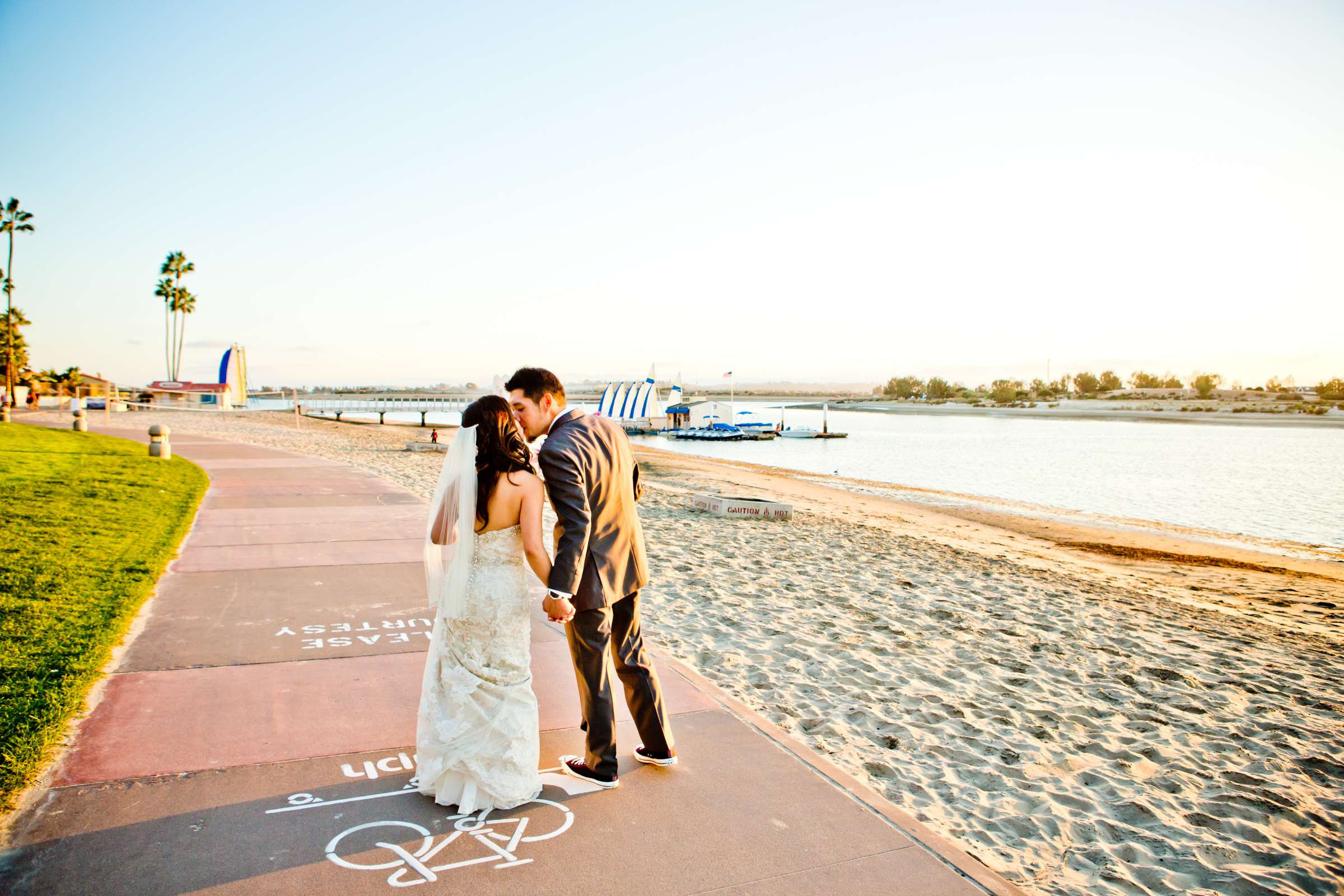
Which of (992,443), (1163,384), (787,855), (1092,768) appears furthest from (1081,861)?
(1163,384)

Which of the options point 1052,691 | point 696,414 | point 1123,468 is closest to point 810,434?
point 696,414

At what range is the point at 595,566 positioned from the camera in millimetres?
3547

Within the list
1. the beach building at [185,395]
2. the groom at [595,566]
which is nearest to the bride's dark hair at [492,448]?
the groom at [595,566]

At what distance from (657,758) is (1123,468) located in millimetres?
46343

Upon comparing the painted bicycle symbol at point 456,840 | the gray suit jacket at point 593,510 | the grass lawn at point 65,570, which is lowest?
the painted bicycle symbol at point 456,840

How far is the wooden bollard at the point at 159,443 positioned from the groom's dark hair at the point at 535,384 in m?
17.3

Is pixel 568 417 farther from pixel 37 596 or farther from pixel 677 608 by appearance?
pixel 37 596

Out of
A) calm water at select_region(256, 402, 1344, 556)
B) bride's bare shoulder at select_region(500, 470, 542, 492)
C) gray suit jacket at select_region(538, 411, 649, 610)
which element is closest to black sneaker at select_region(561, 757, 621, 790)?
gray suit jacket at select_region(538, 411, 649, 610)

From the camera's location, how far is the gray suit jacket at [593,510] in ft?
11.0

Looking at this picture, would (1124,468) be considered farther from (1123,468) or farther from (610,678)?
(610,678)

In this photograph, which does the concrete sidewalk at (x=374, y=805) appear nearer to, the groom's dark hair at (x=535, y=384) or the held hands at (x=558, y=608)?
the held hands at (x=558, y=608)

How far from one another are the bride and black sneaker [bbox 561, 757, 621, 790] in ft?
0.81

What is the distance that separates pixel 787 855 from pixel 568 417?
7.17 ft

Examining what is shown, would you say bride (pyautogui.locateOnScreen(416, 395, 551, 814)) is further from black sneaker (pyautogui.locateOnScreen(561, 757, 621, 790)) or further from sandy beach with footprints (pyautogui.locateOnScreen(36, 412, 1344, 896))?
sandy beach with footprints (pyautogui.locateOnScreen(36, 412, 1344, 896))
